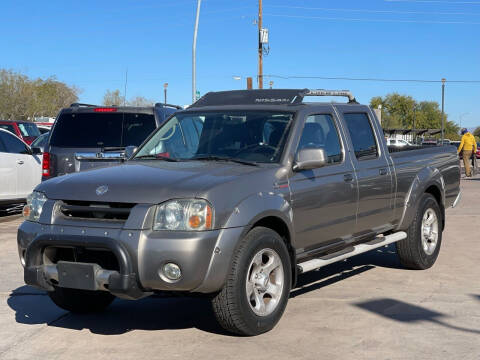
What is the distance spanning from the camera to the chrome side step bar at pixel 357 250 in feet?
19.5

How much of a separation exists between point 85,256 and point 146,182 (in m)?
0.72

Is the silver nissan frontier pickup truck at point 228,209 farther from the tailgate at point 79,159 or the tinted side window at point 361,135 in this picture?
the tailgate at point 79,159

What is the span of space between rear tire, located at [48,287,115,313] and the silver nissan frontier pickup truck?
0.01 m

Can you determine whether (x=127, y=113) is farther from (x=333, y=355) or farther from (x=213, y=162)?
(x=333, y=355)

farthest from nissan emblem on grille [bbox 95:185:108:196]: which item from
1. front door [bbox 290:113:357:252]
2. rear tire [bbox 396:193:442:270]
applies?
rear tire [bbox 396:193:442:270]

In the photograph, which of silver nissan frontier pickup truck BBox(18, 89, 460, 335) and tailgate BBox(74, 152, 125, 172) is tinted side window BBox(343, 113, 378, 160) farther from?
tailgate BBox(74, 152, 125, 172)

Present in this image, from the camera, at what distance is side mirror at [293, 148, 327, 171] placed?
18.9 feet

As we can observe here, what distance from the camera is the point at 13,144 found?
Result: 42.6 feet

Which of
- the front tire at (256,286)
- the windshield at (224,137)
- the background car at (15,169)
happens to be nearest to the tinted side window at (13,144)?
the background car at (15,169)

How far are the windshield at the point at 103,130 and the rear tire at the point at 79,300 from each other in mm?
4152

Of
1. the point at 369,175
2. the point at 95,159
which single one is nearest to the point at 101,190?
the point at 369,175

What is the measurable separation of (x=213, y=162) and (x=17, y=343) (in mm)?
2102

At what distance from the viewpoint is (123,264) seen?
4.80 m

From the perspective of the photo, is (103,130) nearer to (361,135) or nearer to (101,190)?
(361,135)
